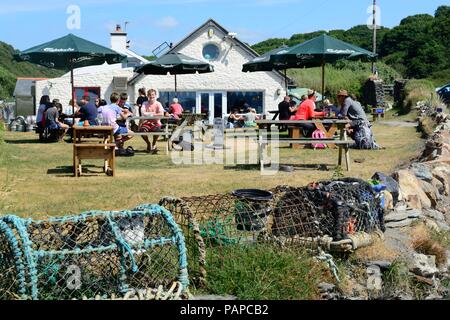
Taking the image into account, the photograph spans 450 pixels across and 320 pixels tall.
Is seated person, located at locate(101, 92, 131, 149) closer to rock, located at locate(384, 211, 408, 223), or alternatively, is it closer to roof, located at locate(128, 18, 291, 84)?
rock, located at locate(384, 211, 408, 223)

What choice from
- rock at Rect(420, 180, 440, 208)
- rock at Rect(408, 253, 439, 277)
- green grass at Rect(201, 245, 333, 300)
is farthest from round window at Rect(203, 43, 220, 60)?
green grass at Rect(201, 245, 333, 300)

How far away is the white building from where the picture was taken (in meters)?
29.4

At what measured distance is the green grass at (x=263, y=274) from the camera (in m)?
5.13

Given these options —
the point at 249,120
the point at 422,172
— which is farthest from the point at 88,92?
the point at 422,172

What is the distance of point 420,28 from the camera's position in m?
68.8

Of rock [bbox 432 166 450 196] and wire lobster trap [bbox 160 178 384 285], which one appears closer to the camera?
wire lobster trap [bbox 160 178 384 285]

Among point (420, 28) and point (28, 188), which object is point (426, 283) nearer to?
point (28, 188)

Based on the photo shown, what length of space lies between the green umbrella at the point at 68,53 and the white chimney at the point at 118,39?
53.0ft

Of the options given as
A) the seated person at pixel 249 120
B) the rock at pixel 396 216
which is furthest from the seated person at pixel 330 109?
the rock at pixel 396 216

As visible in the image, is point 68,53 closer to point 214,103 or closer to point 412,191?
point 412,191

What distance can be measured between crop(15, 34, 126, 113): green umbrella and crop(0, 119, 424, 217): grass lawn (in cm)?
241

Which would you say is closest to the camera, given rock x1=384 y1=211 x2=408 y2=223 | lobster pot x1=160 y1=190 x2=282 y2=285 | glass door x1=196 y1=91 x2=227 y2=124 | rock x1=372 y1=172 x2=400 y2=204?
lobster pot x1=160 y1=190 x2=282 y2=285

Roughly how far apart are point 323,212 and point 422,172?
15.7 feet

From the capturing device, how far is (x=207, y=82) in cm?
2962
